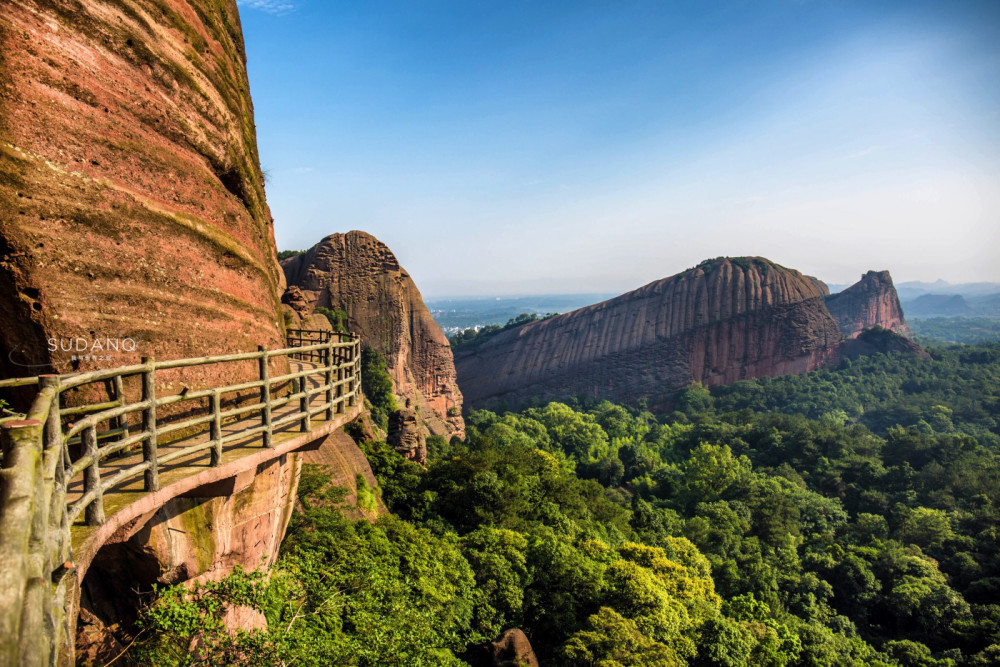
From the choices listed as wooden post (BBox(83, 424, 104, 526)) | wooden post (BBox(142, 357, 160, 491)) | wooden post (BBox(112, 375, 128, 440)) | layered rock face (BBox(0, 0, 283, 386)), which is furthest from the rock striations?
wooden post (BBox(83, 424, 104, 526))

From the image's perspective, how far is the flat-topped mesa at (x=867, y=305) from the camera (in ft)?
371

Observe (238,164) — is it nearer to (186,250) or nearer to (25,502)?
(186,250)

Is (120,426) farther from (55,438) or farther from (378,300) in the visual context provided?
(378,300)

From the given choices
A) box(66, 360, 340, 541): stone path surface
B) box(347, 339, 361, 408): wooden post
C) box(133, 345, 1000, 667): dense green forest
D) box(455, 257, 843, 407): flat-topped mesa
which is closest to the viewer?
box(66, 360, 340, 541): stone path surface

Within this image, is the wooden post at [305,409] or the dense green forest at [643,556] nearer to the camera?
the wooden post at [305,409]

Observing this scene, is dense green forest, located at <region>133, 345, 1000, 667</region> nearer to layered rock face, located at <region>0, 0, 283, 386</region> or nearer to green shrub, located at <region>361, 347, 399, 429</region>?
layered rock face, located at <region>0, 0, 283, 386</region>

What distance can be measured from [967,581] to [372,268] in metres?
46.3

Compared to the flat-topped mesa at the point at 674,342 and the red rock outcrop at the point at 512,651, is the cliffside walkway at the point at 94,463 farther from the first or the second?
the flat-topped mesa at the point at 674,342

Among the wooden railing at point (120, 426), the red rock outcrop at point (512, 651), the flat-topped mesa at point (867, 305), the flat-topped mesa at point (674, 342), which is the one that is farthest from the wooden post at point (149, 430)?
the flat-topped mesa at point (867, 305)

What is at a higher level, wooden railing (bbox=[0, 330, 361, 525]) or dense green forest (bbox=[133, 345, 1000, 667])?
wooden railing (bbox=[0, 330, 361, 525])

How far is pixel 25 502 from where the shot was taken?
7.27 feet

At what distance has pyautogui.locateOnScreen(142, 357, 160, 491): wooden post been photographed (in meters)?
4.61

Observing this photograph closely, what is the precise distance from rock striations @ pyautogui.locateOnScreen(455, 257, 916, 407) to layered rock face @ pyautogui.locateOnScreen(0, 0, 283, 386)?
7207cm

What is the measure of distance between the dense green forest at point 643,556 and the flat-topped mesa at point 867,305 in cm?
4970
